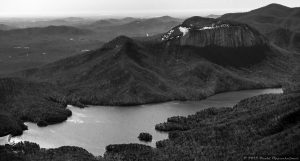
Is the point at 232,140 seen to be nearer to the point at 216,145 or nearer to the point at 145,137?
the point at 216,145

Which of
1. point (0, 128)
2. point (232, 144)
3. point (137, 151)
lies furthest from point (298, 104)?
point (0, 128)

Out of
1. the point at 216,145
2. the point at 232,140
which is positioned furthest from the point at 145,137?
the point at 232,140

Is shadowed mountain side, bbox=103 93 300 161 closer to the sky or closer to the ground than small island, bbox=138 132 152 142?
closer to the sky

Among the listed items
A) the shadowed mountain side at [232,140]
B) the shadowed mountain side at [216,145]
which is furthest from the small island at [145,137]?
the shadowed mountain side at [232,140]

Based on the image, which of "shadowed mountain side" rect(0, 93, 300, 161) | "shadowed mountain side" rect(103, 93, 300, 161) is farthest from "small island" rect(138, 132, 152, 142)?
"shadowed mountain side" rect(103, 93, 300, 161)

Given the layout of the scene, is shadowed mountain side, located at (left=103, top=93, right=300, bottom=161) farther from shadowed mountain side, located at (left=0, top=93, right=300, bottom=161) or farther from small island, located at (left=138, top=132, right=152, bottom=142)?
small island, located at (left=138, top=132, right=152, bottom=142)

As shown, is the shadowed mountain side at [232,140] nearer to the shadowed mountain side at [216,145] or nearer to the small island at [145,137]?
the shadowed mountain side at [216,145]

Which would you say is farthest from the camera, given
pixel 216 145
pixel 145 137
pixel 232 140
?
pixel 145 137

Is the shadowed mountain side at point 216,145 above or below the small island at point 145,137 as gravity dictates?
above

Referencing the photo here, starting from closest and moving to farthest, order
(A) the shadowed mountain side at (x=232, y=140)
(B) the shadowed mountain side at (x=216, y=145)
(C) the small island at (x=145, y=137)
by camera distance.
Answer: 1. (B) the shadowed mountain side at (x=216, y=145)
2. (A) the shadowed mountain side at (x=232, y=140)
3. (C) the small island at (x=145, y=137)

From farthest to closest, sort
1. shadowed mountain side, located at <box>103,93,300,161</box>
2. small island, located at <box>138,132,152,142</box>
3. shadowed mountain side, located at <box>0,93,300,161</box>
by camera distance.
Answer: small island, located at <box>138,132,152,142</box>
shadowed mountain side, located at <box>103,93,300,161</box>
shadowed mountain side, located at <box>0,93,300,161</box>

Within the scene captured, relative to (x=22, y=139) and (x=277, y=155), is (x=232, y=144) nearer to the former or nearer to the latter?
(x=277, y=155)
